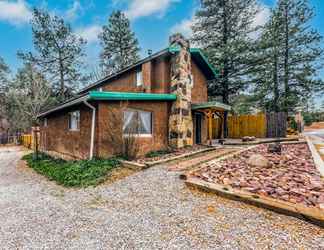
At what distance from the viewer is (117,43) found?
2662 cm

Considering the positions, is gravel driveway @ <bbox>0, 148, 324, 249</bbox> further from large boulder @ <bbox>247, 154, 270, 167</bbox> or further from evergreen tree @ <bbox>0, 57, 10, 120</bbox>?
evergreen tree @ <bbox>0, 57, 10, 120</bbox>

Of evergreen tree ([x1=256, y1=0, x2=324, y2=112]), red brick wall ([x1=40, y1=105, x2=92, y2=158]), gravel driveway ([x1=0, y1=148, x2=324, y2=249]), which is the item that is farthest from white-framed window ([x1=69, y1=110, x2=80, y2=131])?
evergreen tree ([x1=256, y1=0, x2=324, y2=112])

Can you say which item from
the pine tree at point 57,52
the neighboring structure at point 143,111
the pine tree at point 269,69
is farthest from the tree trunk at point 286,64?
the pine tree at point 57,52

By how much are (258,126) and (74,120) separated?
44.1 ft

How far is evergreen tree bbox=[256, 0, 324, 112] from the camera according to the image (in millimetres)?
17797

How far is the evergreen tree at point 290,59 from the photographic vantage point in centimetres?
1780

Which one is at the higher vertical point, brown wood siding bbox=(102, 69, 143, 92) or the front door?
brown wood siding bbox=(102, 69, 143, 92)

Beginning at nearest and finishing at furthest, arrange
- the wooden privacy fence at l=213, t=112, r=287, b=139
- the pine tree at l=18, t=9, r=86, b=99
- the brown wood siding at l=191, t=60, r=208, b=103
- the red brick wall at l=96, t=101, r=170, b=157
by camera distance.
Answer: the red brick wall at l=96, t=101, r=170, b=157 < the brown wood siding at l=191, t=60, r=208, b=103 < the wooden privacy fence at l=213, t=112, r=287, b=139 < the pine tree at l=18, t=9, r=86, b=99

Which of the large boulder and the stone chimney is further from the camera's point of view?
the stone chimney

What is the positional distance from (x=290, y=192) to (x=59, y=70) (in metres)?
25.5

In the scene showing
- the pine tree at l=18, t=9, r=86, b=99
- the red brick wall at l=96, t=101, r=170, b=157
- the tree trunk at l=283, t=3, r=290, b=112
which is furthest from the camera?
the pine tree at l=18, t=9, r=86, b=99

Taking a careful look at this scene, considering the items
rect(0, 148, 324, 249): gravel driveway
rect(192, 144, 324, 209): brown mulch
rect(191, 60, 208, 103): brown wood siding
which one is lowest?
rect(0, 148, 324, 249): gravel driveway

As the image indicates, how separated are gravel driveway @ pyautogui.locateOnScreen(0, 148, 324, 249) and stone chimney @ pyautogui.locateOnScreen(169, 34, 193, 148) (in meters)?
5.61

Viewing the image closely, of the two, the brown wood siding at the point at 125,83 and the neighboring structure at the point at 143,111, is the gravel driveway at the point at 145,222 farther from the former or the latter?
the brown wood siding at the point at 125,83
